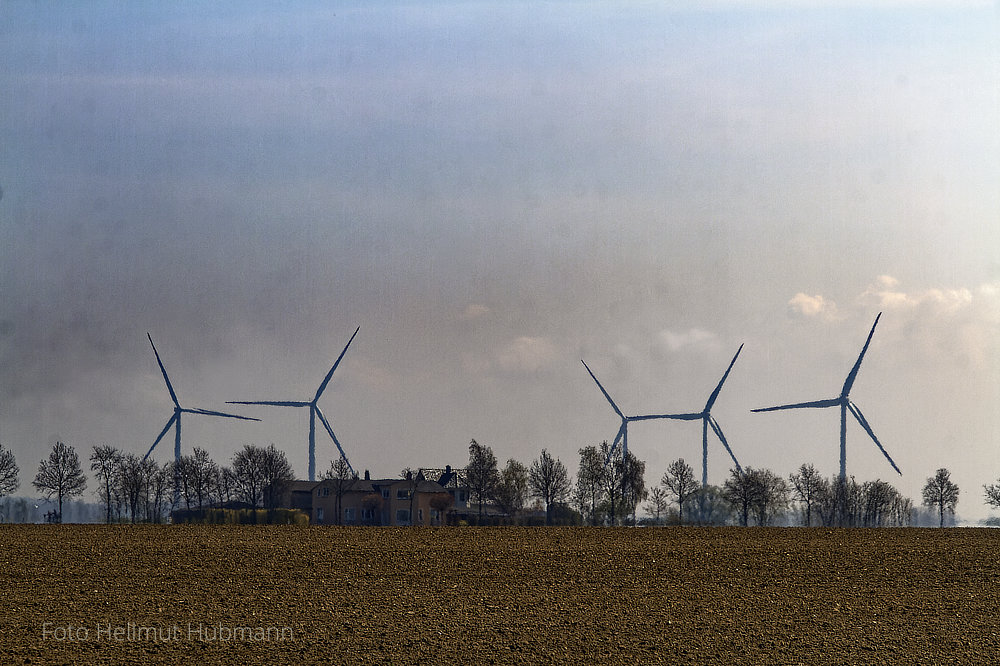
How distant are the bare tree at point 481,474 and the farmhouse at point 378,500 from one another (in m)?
4.06

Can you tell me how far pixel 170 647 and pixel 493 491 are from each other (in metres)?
133

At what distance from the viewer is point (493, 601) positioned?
44.7m

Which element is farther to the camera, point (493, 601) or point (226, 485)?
point (226, 485)

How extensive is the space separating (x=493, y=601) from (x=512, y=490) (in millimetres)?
132369

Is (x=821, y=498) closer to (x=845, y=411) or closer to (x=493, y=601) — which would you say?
(x=845, y=411)

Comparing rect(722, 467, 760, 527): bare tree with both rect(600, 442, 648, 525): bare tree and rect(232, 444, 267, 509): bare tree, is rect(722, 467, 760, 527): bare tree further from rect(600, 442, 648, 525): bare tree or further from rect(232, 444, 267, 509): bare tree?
rect(232, 444, 267, 509): bare tree

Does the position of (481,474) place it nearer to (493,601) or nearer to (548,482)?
(548,482)

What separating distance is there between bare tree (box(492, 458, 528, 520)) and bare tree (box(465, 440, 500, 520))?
1103 mm

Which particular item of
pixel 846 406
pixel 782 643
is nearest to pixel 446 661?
pixel 782 643

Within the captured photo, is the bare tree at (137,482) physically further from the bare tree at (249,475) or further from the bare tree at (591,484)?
the bare tree at (591,484)

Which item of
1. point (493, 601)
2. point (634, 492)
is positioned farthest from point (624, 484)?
point (493, 601)

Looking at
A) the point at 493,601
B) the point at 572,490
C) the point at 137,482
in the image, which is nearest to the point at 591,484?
the point at 572,490

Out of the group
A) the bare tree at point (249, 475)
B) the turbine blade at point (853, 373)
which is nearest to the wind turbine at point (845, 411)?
the turbine blade at point (853, 373)

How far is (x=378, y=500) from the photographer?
152 metres
